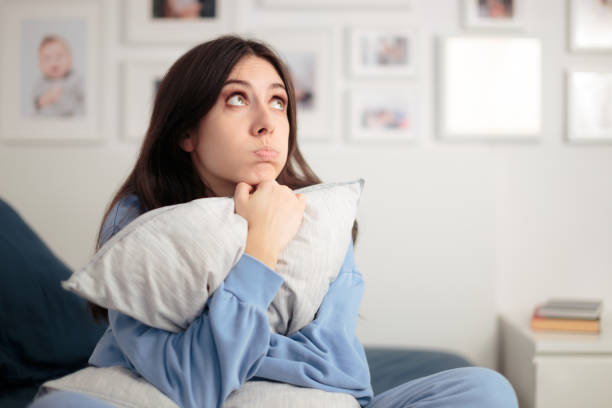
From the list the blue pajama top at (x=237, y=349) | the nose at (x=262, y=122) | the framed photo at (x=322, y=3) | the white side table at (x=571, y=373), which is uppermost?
the framed photo at (x=322, y=3)

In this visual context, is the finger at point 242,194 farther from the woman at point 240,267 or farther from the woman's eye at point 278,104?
the woman's eye at point 278,104

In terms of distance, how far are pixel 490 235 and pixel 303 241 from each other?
133 cm

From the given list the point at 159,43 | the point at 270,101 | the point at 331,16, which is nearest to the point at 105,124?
the point at 159,43

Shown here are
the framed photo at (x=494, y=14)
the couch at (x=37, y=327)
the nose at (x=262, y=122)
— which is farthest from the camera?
the framed photo at (x=494, y=14)

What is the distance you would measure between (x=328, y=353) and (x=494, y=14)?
162 centimetres

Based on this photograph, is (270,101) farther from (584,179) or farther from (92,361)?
(584,179)

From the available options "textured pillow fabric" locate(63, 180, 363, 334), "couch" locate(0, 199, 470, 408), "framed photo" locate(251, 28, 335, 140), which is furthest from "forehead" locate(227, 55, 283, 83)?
"framed photo" locate(251, 28, 335, 140)

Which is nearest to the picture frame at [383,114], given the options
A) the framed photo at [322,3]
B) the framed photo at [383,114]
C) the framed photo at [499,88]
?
the framed photo at [383,114]

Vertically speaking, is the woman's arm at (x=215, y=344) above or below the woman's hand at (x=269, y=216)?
below

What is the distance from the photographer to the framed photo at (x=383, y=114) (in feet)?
7.07

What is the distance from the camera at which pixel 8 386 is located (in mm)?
1460

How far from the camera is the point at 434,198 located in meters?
2.17

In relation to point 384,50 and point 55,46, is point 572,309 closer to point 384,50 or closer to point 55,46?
point 384,50

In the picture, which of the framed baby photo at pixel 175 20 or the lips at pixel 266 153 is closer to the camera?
the lips at pixel 266 153
